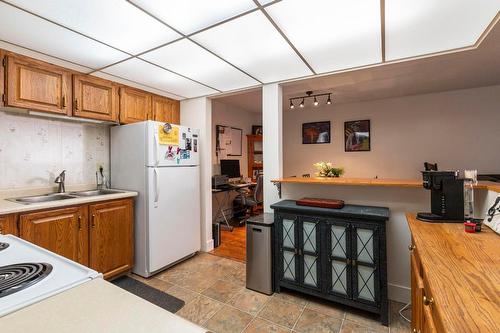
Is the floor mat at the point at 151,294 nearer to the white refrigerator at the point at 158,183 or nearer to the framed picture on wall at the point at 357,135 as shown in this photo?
the white refrigerator at the point at 158,183

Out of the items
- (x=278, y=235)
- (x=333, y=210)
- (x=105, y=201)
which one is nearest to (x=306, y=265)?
(x=278, y=235)

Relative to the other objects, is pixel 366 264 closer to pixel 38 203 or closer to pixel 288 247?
pixel 288 247

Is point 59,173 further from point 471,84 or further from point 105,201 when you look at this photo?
point 471,84

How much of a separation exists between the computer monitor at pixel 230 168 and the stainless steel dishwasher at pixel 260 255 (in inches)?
96.9

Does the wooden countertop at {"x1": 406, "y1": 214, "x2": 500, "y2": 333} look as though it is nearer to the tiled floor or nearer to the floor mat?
the tiled floor

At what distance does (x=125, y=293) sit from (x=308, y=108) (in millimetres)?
5020

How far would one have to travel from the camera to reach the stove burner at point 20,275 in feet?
2.21

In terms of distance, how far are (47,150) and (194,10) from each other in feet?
7.31

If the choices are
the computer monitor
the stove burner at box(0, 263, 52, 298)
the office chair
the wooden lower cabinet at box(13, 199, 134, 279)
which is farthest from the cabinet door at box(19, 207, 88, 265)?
the office chair

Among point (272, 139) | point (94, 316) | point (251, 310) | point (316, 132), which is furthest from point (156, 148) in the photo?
point (316, 132)

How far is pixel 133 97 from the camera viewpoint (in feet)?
9.71

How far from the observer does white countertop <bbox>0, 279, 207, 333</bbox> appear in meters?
0.53

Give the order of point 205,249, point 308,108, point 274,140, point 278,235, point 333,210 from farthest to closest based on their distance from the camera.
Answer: point 308,108, point 205,249, point 274,140, point 278,235, point 333,210

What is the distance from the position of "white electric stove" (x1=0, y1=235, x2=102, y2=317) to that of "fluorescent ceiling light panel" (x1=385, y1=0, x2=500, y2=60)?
6.60 ft
